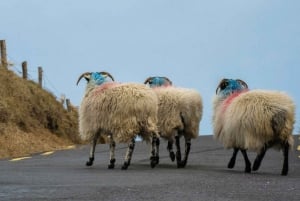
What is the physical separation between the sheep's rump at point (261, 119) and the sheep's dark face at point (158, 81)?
10.6 feet

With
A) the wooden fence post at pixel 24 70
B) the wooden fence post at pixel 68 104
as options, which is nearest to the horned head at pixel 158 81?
the wooden fence post at pixel 24 70

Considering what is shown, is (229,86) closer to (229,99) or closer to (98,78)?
(229,99)

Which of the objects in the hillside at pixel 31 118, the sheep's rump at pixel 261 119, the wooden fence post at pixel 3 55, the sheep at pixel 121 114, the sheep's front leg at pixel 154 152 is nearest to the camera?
the sheep's rump at pixel 261 119

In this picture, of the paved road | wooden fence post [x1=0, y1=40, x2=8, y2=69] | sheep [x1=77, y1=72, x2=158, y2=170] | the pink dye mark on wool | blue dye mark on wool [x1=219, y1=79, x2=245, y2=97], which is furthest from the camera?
wooden fence post [x1=0, y1=40, x2=8, y2=69]

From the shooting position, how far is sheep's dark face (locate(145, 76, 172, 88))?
17.2m

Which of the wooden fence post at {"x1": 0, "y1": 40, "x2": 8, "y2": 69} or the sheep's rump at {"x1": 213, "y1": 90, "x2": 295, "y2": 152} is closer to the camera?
the sheep's rump at {"x1": 213, "y1": 90, "x2": 295, "y2": 152}

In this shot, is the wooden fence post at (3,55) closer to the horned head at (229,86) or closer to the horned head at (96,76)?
the horned head at (96,76)

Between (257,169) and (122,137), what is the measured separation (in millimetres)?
2769

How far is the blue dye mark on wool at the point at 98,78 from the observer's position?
52.9 ft

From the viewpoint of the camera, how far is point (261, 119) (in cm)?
1361

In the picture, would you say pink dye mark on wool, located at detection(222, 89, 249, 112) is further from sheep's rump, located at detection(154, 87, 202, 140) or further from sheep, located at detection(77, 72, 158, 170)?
sheep, located at detection(77, 72, 158, 170)

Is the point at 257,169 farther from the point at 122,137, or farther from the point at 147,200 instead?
the point at 147,200

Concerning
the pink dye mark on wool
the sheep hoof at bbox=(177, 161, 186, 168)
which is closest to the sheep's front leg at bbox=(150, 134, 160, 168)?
the sheep hoof at bbox=(177, 161, 186, 168)

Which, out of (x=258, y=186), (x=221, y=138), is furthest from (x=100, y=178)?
(x=221, y=138)
